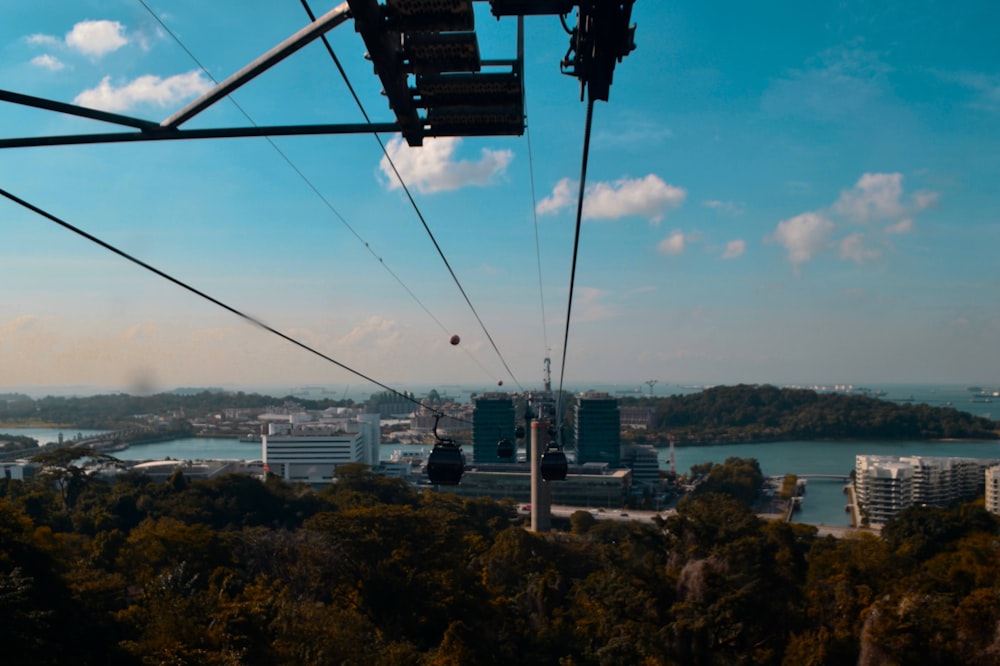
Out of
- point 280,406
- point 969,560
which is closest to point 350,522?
point 969,560

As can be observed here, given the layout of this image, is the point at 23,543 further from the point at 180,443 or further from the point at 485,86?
the point at 180,443

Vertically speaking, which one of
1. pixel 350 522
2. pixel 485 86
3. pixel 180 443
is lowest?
pixel 180 443

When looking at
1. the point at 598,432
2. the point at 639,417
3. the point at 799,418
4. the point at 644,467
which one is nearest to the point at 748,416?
the point at 799,418

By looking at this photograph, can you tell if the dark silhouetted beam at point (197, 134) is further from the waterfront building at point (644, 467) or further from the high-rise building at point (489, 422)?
the high-rise building at point (489, 422)

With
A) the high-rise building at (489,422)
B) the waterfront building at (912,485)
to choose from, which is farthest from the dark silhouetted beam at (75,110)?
the high-rise building at (489,422)

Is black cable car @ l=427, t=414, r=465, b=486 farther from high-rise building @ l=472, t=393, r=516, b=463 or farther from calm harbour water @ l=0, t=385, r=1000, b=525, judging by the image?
high-rise building @ l=472, t=393, r=516, b=463

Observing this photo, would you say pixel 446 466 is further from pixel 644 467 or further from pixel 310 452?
pixel 310 452
